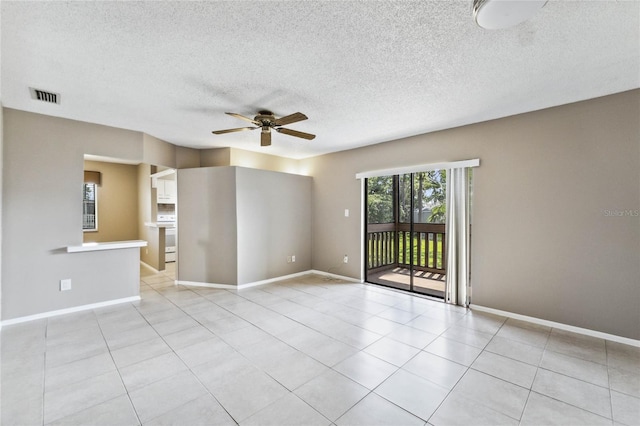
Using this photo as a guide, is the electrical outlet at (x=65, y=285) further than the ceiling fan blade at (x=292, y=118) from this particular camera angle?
Yes

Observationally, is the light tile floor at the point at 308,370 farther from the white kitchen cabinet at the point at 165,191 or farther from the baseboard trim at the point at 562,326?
the white kitchen cabinet at the point at 165,191

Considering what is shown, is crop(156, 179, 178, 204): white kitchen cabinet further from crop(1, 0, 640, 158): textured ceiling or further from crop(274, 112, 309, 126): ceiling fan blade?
crop(274, 112, 309, 126): ceiling fan blade

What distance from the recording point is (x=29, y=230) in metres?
3.23

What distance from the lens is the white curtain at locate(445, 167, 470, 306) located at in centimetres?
373

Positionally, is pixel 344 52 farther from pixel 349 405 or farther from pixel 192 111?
pixel 349 405

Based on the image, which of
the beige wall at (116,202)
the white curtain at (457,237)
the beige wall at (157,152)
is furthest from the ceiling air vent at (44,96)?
the white curtain at (457,237)

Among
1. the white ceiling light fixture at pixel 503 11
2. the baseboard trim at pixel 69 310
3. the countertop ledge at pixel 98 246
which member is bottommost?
the baseboard trim at pixel 69 310

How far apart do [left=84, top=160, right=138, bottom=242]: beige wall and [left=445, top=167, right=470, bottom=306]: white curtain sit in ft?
23.0

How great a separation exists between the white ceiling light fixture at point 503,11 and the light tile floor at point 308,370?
242 centimetres

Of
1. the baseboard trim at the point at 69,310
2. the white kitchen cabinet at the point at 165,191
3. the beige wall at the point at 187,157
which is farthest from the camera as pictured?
the white kitchen cabinet at the point at 165,191

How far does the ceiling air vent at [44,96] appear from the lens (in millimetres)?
2711

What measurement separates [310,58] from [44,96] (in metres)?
2.93

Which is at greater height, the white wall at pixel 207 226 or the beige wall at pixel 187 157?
the beige wall at pixel 187 157

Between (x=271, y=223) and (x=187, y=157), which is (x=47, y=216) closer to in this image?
(x=187, y=157)
